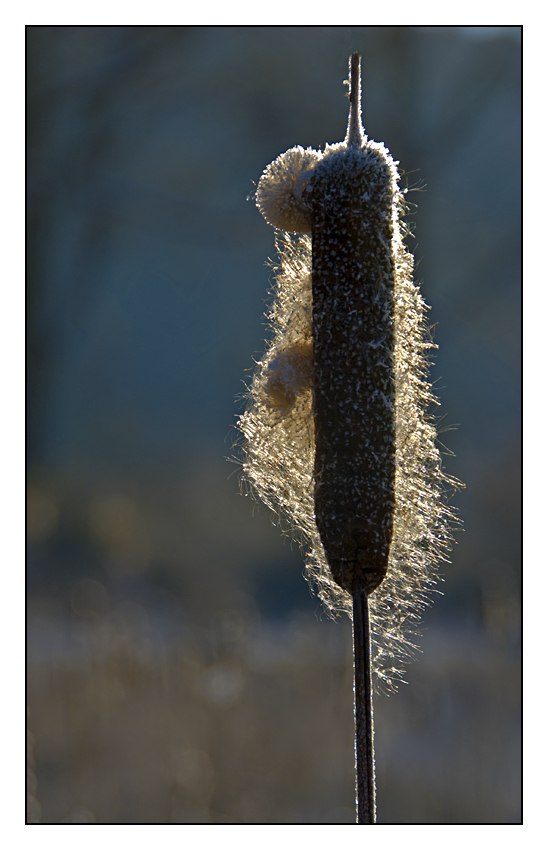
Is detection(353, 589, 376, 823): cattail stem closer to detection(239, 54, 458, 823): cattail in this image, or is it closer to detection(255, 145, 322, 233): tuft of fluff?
detection(239, 54, 458, 823): cattail

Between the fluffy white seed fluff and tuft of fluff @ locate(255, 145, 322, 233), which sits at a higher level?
tuft of fluff @ locate(255, 145, 322, 233)

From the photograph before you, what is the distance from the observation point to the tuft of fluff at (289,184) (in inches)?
27.7

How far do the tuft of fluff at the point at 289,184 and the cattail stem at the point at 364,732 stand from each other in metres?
0.55

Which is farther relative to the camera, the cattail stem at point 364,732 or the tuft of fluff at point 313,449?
the tuft of fluff at point 313,449

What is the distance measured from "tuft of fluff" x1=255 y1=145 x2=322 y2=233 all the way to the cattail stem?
547mm

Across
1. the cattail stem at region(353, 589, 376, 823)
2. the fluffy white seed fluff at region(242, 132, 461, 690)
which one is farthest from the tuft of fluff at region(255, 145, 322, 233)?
the cattail stem at region(353, 589, 376, 823)

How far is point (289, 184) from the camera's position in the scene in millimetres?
708

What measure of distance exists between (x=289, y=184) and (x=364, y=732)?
2.25ft

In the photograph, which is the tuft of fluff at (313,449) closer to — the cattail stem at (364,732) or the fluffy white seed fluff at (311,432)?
the fluffy white seed fluff at (311,432)

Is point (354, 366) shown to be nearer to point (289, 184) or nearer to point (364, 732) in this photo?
point (289, 184)

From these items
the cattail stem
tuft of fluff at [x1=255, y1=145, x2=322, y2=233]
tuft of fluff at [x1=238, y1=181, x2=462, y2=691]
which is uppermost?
tuft of fluff at [x1=255, y1=145, x2=322, y2=233]

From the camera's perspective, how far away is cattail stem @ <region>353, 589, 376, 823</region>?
62cm

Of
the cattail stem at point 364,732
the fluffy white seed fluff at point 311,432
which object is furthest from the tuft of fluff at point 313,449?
the cattail stem at point 364,732

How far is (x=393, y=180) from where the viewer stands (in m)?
0.67
